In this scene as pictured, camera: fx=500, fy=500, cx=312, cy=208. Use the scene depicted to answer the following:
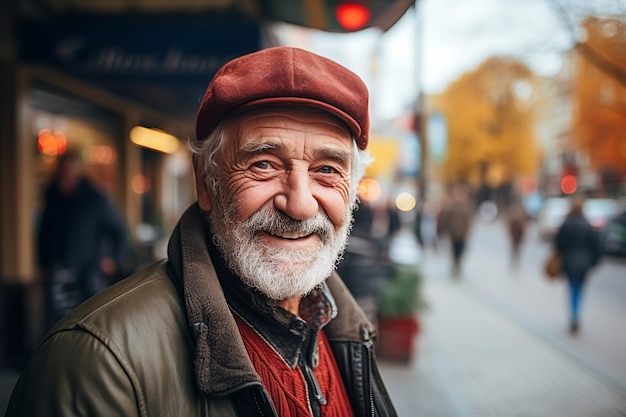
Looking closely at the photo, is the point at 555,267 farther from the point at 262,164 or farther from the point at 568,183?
the point at 568,183

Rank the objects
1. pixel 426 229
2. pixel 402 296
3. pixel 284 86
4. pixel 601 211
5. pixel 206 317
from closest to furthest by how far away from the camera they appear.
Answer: pixel 206 317 → pixel 284 86 → pixel 402 296 → pixel 601 211 → pixel 426 229

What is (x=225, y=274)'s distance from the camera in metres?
1.46

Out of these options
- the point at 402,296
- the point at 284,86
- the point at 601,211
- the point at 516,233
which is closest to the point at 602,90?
the point at 402,296

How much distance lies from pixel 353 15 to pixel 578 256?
641 cm

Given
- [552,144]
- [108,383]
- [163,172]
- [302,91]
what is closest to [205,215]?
[302,91]

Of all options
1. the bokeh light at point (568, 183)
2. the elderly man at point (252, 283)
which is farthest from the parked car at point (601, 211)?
the elderly man at point (252, 283)

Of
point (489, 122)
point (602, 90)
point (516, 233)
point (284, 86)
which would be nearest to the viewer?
point (284, 86)

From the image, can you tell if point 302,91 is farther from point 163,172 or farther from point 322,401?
point 163,172

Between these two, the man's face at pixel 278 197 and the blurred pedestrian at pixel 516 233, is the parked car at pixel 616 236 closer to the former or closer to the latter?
the blurred pedestrian at pixel 516 233

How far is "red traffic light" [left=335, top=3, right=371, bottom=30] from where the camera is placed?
290 centimetres

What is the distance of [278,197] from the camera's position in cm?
138

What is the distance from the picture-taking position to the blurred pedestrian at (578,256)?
761 cm

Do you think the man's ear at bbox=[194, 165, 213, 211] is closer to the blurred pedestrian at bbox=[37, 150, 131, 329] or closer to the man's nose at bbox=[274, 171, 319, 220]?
the man's nose at bbox=[274, 171, 319, 220]

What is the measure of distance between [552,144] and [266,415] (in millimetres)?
53523
